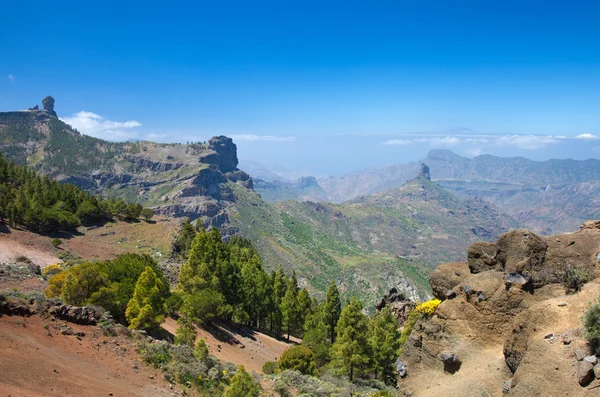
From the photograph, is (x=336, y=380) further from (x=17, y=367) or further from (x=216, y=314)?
(x=17, y=367)

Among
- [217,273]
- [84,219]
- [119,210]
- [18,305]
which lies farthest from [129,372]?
[119,210]

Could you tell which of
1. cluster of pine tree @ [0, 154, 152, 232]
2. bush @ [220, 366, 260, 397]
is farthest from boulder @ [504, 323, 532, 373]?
cluster of pine tree @ [0, 154, 152, 232]

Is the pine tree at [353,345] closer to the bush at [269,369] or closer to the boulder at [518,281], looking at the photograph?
the bush at [269,369]

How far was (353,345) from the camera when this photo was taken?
38.7 meters

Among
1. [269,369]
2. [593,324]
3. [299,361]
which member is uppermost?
[593,324]

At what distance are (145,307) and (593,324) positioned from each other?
33260mm

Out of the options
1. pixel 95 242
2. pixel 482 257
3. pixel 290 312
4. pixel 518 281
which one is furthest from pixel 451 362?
pixel 95 242

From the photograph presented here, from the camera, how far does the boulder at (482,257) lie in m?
24.9

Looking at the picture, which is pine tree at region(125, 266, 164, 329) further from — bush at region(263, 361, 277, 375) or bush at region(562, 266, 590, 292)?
bush at region(562, 266, 590, 292)

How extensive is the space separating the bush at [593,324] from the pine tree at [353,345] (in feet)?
88.0

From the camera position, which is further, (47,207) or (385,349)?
(47,207)

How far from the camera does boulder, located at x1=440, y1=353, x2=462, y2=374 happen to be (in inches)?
811

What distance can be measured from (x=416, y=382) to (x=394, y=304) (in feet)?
125

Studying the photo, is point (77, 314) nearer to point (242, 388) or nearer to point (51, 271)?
point (242, 388)
